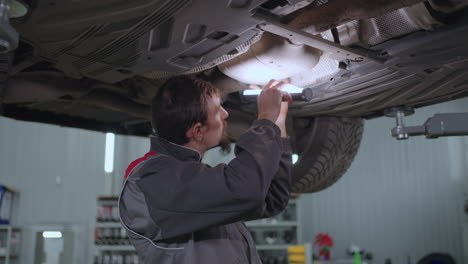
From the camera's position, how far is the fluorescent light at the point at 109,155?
7.93m

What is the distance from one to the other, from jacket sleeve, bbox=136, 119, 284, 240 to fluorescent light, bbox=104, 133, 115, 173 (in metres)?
7.13

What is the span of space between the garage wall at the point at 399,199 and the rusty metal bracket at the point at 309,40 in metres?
4.91

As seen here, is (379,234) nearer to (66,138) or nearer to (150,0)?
(66,138)

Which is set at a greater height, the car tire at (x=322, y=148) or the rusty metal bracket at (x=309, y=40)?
the rusty metal bracket at (x=309, y=40)

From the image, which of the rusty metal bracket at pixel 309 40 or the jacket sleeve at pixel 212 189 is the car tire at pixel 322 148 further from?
the jacket sleeve at pixel 212 189

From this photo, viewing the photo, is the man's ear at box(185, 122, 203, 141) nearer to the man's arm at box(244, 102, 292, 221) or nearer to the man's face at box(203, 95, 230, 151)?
the man's face at box(203, 95, 230, 151)

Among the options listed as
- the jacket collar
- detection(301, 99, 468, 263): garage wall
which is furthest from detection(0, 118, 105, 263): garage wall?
the jacket collar

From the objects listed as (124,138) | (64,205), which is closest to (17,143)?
(64,205)

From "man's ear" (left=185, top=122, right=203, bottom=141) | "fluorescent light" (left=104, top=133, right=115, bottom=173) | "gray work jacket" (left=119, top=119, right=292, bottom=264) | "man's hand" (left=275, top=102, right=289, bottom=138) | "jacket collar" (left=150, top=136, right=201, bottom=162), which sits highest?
"fluorescent light" (left=104, top=133, right=115, bottom=173)

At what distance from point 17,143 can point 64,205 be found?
142cm

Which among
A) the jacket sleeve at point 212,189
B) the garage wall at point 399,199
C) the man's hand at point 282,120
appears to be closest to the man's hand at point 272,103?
the man's hand at point 282,120

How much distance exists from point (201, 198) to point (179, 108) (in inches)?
12.6

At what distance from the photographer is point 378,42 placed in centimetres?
152

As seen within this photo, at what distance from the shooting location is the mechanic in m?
1.02
